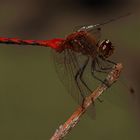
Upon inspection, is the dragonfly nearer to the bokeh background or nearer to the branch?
the branch

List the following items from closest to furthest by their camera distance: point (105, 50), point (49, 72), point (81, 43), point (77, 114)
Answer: point (77, 114) < point (105, 50) < point (81, 43) < point (49, 72)

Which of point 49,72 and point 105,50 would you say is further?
point 49,72

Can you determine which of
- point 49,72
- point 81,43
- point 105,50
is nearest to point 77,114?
point 105,50

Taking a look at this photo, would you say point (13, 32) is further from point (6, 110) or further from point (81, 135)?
point (81, 135)

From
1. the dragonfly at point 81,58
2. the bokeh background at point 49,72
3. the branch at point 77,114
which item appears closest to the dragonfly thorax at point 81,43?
the dragonfly at point 81,58

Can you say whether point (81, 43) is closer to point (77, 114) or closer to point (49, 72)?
point (77, 114)

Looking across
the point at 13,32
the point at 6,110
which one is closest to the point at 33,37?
the point at 13,32

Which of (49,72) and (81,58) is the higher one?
(49,72)

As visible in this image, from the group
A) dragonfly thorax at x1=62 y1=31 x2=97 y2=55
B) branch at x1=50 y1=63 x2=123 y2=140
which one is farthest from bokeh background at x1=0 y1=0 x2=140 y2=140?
branch at x1=50 y1=63 x2=123 y2=140
